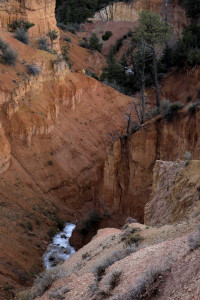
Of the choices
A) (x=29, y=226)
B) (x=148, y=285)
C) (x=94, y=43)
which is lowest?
(x=29, y=226)

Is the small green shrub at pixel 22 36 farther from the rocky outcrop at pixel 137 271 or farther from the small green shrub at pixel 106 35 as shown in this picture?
the small green shrub at pixel 106 35

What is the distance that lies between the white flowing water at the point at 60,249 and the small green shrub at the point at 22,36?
1224cm

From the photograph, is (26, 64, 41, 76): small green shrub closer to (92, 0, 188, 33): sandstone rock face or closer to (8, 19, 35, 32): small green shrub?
(8, 19, 35, 32): small green shrub

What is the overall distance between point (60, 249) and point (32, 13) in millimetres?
17131

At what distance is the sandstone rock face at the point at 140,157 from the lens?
15.5 m

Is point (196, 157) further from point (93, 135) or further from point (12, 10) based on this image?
point (12, 10)

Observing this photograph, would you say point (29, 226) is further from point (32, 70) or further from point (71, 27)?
point (71, 27)

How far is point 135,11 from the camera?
4991cm

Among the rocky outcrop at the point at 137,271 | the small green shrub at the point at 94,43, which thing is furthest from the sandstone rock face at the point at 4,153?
the small green shrub at the point at 94,43

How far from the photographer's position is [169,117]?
16.1 metres

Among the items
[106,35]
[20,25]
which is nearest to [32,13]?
[20,25]

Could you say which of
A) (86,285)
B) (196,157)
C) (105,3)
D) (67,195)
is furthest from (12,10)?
(105,3)

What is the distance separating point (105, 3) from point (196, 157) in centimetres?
4485

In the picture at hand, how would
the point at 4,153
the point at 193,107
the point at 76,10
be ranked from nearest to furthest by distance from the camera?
the point at 193,107 < the point at 4,153 < the point at 76,10
